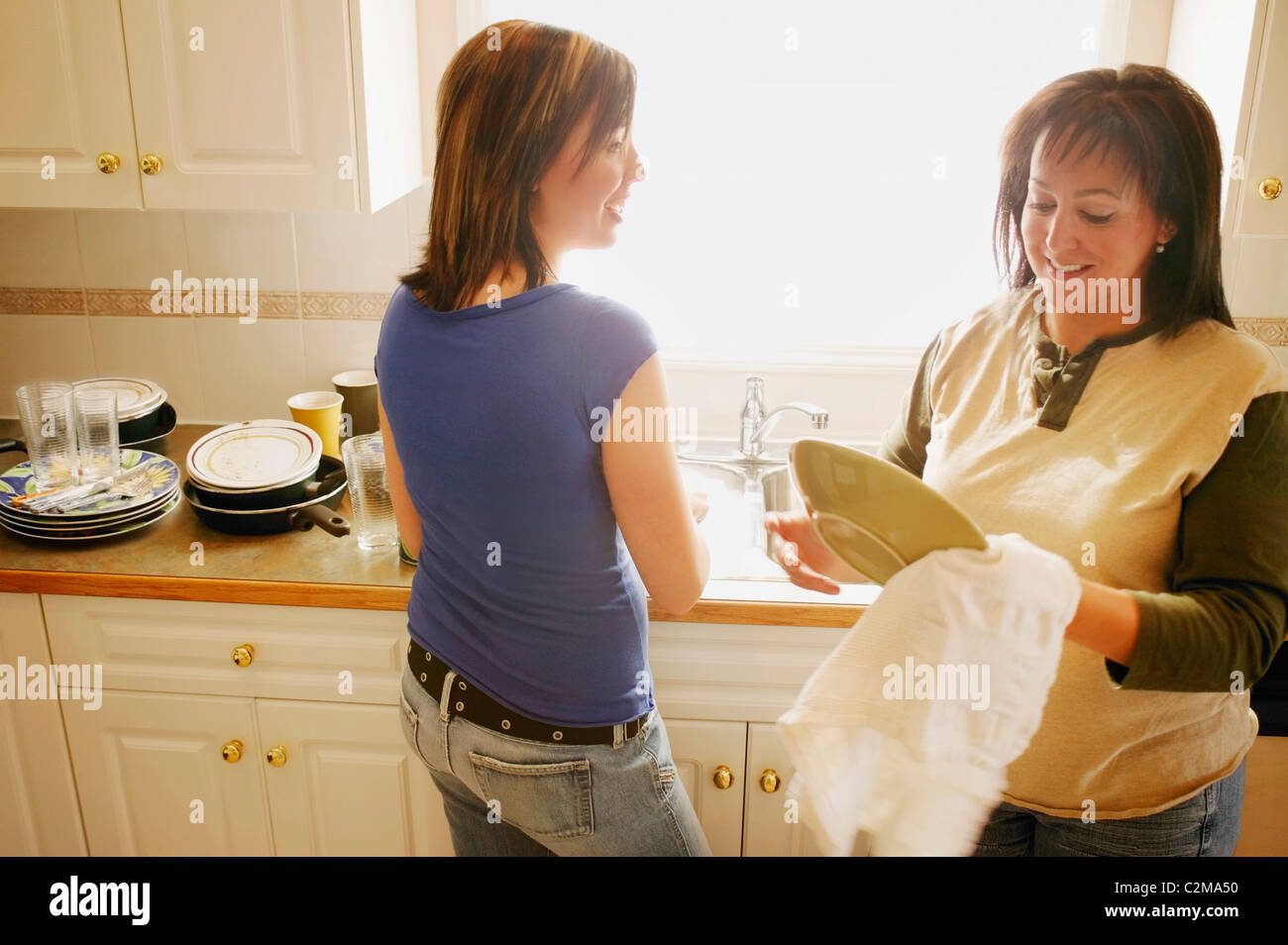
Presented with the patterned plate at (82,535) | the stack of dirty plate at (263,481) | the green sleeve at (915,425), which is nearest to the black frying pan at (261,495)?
the stack of dirty plate at (263,481)

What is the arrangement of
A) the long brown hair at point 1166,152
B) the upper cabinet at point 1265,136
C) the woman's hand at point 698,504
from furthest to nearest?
the upper cabinet at point 1265,136 → the woman's hand at point 698,504 → the long brown hair at point 1166,152

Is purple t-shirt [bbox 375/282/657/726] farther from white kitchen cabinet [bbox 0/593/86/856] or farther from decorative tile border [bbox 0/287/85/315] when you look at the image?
decorative tile border [bbox 0/287/85/315]

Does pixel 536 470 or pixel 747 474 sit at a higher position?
pixel 536 470

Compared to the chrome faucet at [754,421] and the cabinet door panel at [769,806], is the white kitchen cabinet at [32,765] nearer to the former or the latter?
the cabinet door panel at [769,806]

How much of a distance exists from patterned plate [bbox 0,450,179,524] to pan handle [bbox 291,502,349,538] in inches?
9.0

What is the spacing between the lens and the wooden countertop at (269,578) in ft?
4.93

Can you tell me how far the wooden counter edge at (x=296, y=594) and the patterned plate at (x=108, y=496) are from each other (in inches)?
3.9

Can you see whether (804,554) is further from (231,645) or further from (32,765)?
(32,765)

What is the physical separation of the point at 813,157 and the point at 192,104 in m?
1.09

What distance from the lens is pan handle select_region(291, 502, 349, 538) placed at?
5.31 ft

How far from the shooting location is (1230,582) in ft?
3.11

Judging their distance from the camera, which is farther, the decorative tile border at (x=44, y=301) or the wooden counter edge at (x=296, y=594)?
the decorative tile border at (x=44, y=301)

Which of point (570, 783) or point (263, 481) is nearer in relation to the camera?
point (570, 783)

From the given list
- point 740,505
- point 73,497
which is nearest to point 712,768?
point 740,505
